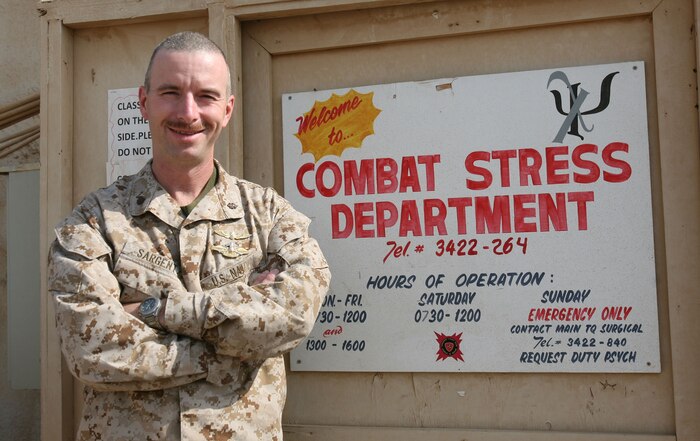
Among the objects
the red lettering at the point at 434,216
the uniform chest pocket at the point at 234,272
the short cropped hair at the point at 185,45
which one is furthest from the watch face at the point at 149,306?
the red lettering at the point at 434,216

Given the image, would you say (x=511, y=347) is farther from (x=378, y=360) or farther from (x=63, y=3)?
(x=63, y=3)

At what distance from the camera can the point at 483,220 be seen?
305 cm

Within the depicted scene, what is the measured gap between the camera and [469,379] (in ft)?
10.0

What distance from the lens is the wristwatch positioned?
2.30 metres

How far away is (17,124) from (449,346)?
115 inches

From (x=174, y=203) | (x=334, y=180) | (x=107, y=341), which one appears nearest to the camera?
(x=107, y=341)

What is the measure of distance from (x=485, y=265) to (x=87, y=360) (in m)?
1.54

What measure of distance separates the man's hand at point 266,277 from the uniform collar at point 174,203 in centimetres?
23

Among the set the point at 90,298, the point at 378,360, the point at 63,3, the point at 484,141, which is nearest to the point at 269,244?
the point at 90,298

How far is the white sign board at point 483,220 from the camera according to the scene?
2.96 meters

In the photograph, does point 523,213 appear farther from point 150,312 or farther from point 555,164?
point 150,312

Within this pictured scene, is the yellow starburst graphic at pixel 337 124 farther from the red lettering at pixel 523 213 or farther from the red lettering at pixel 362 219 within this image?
the red lettering at pixel 523 213

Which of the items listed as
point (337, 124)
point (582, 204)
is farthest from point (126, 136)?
point (582, 204)

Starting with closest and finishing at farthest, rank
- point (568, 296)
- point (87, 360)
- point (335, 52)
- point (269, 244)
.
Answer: point (87, 360) < point (269, 244) < point (568, 296) < point (335, 52)
